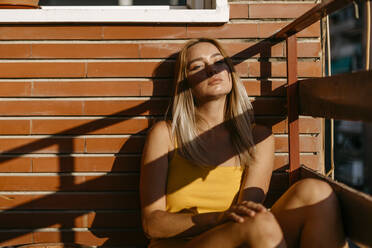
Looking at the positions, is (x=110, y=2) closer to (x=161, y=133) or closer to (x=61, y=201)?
(x=161, y=133)

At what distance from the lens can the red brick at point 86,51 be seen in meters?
2.56

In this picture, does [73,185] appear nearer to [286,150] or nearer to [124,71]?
[124,71]

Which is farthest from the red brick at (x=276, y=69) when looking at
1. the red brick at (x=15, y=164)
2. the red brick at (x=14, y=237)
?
the red brick at (x=14, y=237)

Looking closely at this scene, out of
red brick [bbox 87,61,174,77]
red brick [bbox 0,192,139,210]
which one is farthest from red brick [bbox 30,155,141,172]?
red brick [bbox 87,61,174,77]

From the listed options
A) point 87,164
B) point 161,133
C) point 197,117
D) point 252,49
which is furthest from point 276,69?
point 87,164

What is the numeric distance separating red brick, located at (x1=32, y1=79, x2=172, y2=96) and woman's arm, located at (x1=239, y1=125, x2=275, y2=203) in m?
0.60

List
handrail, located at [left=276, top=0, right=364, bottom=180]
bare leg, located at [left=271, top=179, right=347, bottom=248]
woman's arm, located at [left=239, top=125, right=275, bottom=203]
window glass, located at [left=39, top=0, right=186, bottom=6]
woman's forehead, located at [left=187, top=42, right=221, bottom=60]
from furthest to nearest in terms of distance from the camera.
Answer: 1. window glass, located at [left=39, top=0, right=186, bottom=6]
2. handrail, located at [left=276, top=0, right=364, bottom=180]
3. woman's forehead, located at [left=187, top=42, right=221, bottom=60]
4. woman's arm, located at [left=239, top=125, right=275, bottom=203]
5. bare leg, located at [left=271, top=179, right=347, bottom=248]

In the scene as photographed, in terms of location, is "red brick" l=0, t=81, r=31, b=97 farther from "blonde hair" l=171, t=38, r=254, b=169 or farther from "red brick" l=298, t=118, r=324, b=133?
"red brick" l=298, t=118, r=324, b=133

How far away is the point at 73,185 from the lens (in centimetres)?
260

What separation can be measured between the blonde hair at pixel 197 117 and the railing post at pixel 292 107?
0.24m

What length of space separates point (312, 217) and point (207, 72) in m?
0.92

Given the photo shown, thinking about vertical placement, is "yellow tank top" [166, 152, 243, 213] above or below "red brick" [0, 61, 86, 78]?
below

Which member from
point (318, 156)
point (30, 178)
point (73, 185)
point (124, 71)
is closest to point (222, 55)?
point (124, 71)

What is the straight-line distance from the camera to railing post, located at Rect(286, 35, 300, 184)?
250cm
